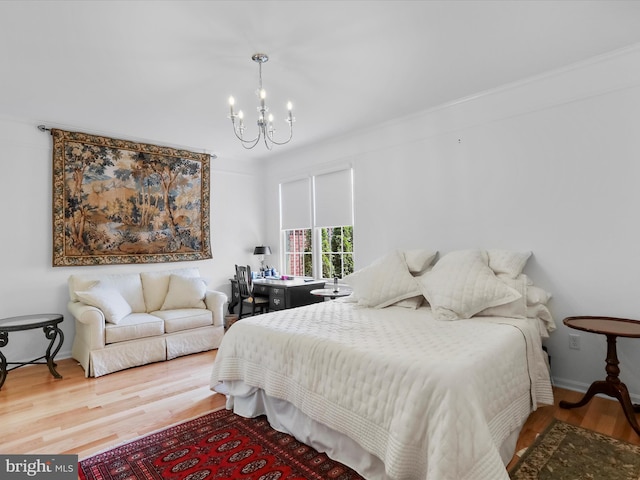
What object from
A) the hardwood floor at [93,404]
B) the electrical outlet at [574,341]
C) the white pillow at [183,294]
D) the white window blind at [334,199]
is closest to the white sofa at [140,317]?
the white pillow at [183,294]

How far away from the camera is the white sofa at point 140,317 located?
12.0ft

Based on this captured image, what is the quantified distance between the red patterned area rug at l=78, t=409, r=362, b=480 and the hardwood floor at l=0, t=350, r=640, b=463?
0.62 feet

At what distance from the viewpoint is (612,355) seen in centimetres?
246

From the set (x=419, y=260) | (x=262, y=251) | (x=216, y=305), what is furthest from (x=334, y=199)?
(x=216, y=305)

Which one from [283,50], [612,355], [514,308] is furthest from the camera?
[514,308]

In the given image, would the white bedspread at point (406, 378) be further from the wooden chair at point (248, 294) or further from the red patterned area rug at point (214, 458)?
the wooden chair at point (248, 294)

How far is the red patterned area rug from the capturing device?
1.99 m

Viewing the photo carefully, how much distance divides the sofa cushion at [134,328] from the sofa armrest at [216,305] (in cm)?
67

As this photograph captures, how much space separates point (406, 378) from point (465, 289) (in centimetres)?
131

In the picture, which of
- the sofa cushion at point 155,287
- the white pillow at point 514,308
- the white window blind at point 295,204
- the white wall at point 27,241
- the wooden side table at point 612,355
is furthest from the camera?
the white window blind at point 295,204

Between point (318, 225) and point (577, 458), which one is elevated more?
point (318, 225)

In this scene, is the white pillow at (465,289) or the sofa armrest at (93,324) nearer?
the white pillow at (465,289)

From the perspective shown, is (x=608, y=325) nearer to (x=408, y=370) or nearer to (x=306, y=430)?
(x=408, y=370)

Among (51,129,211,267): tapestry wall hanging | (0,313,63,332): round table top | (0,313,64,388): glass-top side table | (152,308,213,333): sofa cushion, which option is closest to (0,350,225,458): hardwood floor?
(0,313,64,388): glass-top side table
